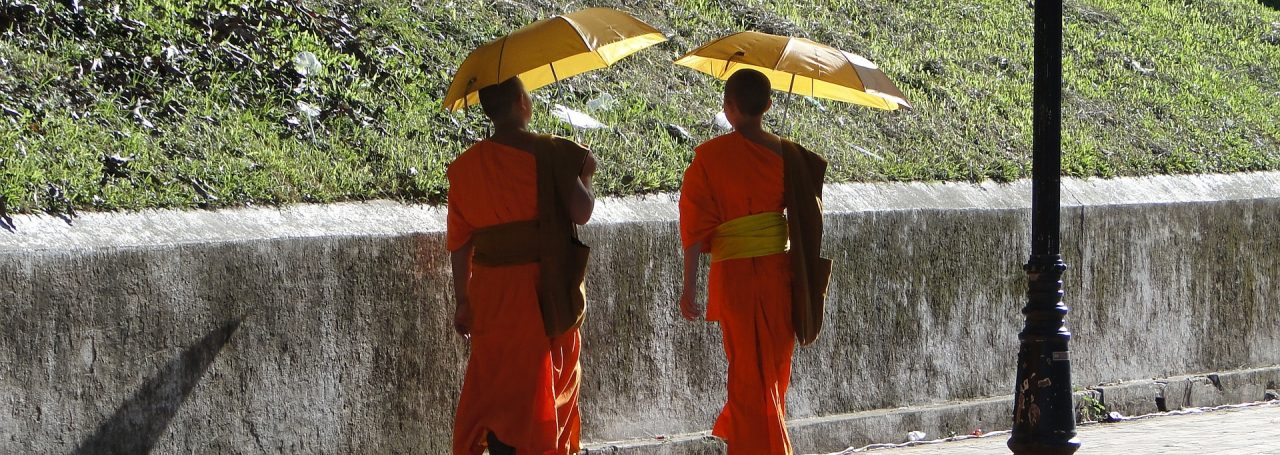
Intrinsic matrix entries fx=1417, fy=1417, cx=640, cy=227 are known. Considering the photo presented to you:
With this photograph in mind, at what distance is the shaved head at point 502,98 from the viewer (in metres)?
5.28

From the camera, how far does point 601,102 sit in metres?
8.08

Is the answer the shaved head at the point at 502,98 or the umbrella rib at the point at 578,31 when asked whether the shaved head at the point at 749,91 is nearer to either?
the umbrella rib at the point at 578,31

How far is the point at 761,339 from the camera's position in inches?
223

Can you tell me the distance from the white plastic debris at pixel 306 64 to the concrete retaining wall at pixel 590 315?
4.15 ft

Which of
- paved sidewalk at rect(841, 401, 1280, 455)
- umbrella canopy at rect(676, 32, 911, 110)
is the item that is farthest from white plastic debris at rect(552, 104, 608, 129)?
paved sidewalk at rect(841, 401, 1280, 455)

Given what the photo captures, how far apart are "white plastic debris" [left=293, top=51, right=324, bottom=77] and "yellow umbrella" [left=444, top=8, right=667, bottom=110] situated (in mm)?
1788

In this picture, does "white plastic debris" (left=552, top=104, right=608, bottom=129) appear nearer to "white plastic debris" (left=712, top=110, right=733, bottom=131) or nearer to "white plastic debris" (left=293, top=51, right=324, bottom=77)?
"white plastic debris" (left=712, top=110, right=733, bottom=131)

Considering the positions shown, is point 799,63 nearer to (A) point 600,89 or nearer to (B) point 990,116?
(A) point 600,89

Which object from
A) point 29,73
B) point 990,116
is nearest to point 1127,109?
point 990,116

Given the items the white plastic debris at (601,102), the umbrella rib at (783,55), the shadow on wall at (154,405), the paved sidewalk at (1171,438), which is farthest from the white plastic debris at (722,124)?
the shadow on wall at (154,405)

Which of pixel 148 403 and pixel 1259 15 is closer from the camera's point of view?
pixel 148 403

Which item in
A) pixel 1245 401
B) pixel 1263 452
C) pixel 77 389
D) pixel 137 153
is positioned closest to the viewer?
pixel 77 389

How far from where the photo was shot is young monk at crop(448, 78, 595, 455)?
5238mm

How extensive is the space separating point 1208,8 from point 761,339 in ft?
40.2
